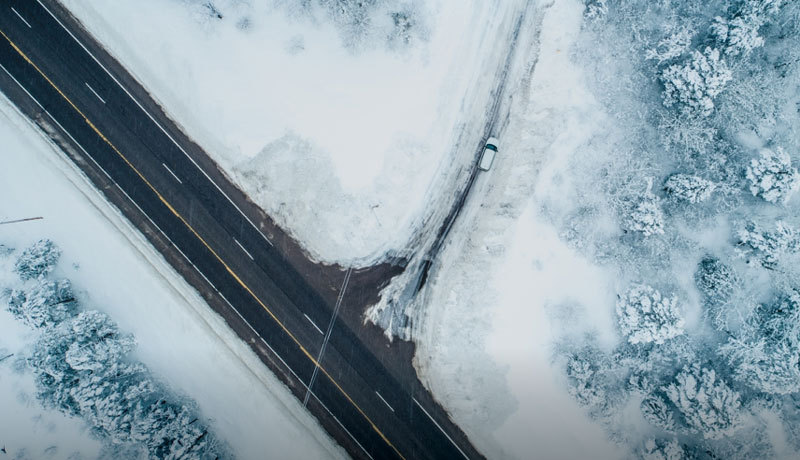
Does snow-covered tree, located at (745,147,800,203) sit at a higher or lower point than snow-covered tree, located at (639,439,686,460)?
higher

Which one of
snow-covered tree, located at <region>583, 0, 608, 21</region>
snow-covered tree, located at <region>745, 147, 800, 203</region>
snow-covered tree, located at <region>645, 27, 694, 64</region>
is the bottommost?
snow-covered tree, located at <region>745, 147, 800, 203</region>

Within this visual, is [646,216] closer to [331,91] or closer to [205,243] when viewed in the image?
[331,91]

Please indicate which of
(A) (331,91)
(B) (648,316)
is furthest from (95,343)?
(B) (648,316)

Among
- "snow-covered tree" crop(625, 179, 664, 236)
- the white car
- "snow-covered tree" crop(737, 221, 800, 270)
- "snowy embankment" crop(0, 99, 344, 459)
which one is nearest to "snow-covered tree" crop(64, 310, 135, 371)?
"snowy embankment" crop(0, 99, 344, 459)

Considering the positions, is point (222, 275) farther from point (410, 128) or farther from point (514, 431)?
point (514, 431)

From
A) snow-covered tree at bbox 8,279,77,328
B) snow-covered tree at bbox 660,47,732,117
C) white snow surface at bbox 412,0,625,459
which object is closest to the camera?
snow-covered tree at bbox 660,47,732,117

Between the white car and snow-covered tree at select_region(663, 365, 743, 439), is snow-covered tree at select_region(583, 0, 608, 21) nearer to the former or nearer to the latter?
the white car

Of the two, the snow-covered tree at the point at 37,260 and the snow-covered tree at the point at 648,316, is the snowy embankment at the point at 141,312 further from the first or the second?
the snow-covered tree at the point at 648,316
